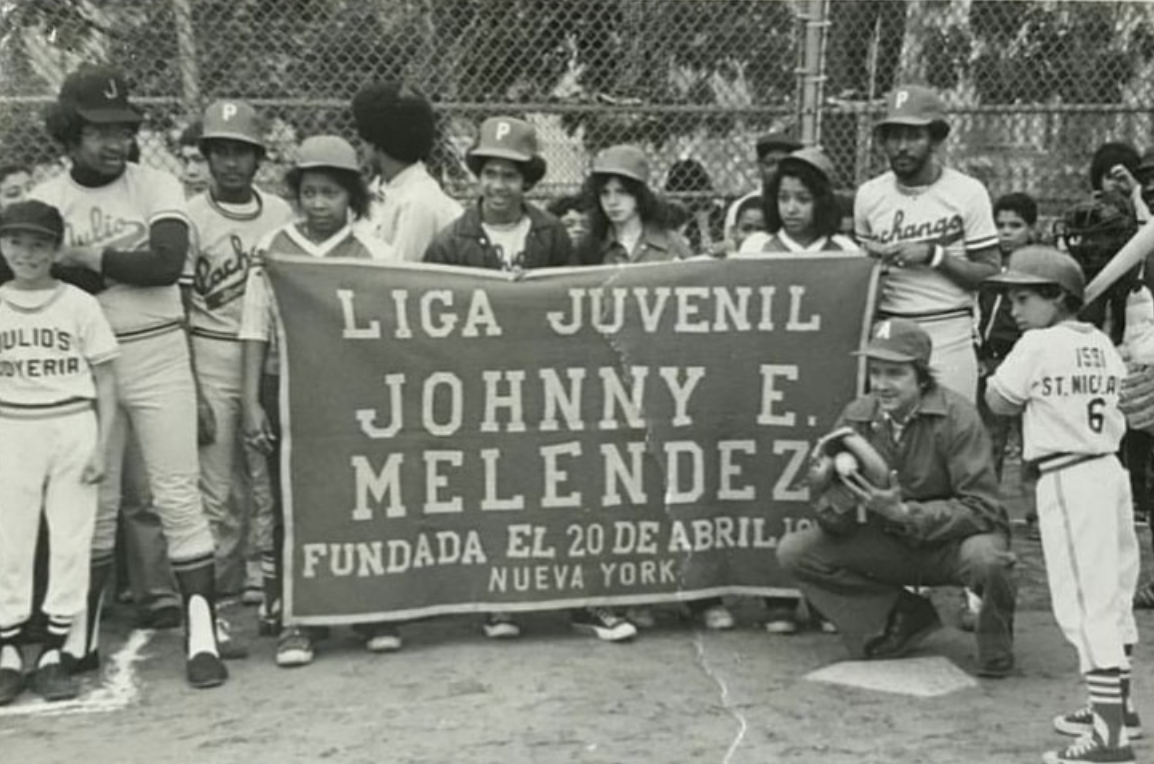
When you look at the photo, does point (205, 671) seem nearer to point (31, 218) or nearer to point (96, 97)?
point (31, 218)

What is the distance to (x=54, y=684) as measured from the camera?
5965mm

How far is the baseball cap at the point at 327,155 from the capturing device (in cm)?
634

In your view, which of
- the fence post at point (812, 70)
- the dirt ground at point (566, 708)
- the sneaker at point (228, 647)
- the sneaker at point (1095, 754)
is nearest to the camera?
the sneaker at point (1095, 754)

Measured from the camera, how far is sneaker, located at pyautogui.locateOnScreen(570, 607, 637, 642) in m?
6.64

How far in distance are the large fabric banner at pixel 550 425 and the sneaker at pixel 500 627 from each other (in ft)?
0.29

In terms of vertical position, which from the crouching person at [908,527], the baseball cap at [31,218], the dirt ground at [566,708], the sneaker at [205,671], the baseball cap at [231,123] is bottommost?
the dirt ground at [566,708]

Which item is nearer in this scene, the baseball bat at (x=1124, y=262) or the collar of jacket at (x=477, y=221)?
the baseball bat at (x=1124, y=262)

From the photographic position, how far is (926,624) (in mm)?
6527

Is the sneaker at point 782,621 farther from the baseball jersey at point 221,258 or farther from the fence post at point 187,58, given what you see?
the fence post at point 187,58

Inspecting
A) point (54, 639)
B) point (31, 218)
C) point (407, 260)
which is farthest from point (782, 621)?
point (31, 218)

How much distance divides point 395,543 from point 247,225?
1.32 metres

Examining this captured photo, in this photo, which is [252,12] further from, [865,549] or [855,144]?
[865,549]

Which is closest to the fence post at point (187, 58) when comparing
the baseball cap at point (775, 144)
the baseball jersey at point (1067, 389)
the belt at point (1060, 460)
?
the baseball cap at point (775, 144)

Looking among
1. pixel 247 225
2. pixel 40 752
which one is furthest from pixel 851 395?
pixel 40 752
